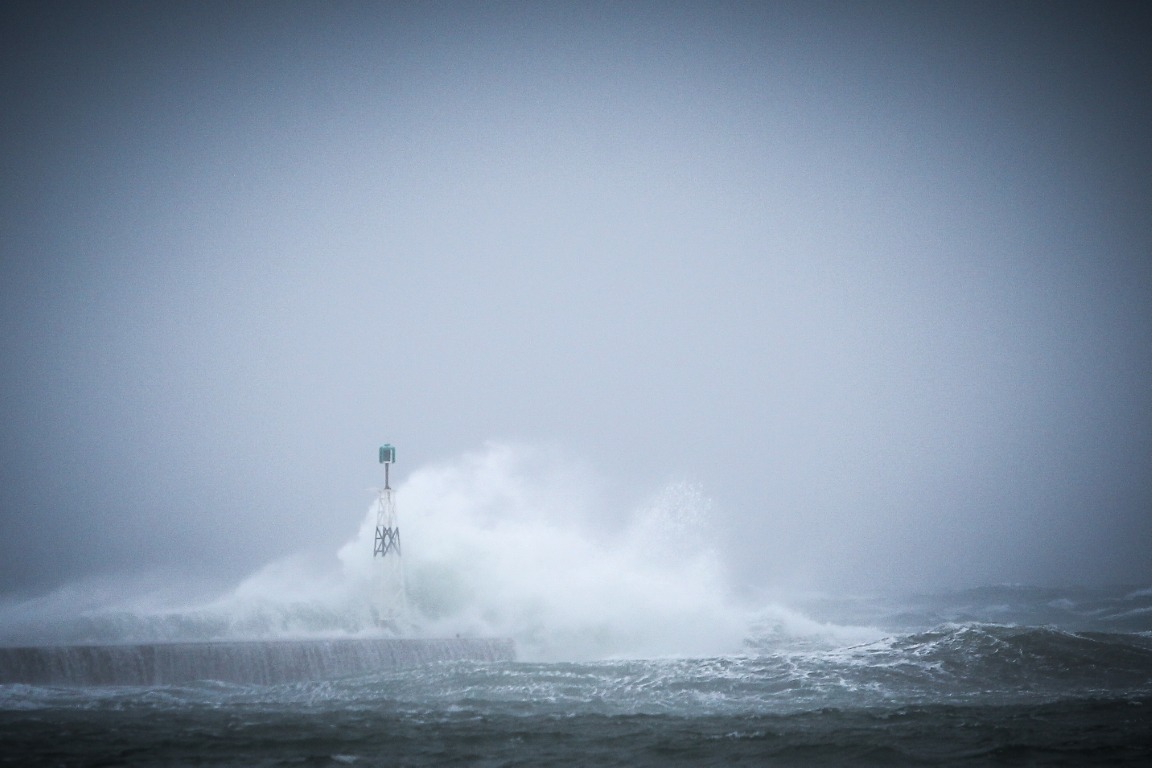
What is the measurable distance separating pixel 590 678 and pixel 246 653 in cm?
937

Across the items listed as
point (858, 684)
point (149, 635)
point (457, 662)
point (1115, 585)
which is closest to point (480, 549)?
point (457, 662)

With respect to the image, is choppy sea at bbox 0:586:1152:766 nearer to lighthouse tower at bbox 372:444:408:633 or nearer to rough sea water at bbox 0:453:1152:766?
rough sea water at bbox 0:453:1152:766

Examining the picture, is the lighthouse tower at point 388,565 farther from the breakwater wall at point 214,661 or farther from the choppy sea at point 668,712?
the choppy sea at point 668,712

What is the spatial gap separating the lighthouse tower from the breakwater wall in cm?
449

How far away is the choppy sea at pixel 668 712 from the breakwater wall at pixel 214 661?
2.04 ft

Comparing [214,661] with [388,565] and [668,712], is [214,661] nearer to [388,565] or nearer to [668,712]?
[388,565]

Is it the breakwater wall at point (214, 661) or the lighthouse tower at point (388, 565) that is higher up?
the lighthouse tower at point (388, 565)

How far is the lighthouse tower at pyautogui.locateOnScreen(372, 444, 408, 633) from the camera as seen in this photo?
88.6ft

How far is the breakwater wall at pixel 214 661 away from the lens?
18.0 metres

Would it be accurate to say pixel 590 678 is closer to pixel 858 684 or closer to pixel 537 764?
pixel 858 684

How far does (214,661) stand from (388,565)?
8.27 m

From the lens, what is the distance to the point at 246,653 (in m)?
20.0

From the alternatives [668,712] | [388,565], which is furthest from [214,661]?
[668,712]

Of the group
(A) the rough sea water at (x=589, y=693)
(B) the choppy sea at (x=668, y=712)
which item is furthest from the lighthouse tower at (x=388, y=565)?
(B) the choppy sea at (x=668, y=712)
